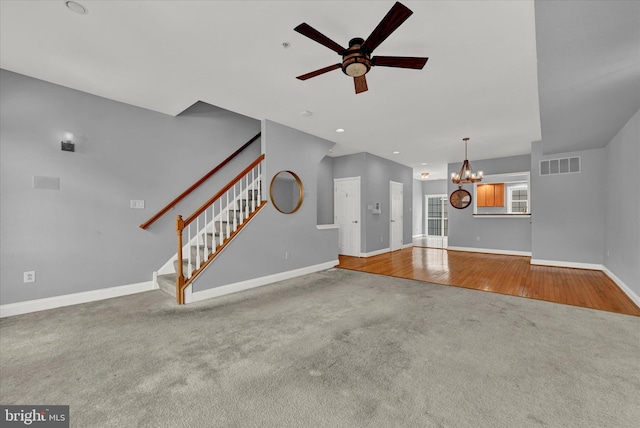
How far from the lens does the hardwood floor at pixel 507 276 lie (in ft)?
12.7

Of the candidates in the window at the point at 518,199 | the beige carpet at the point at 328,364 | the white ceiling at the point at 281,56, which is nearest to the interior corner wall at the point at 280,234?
the white ceiling at the point at 281,56

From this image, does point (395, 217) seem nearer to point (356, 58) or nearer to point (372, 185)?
point (372, 185)

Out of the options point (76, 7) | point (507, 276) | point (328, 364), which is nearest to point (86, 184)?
point (76, 7)

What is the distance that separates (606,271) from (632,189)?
239cm

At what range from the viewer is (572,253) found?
602cm

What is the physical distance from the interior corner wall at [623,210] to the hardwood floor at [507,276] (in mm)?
349

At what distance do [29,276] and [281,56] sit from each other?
4076 millimetres

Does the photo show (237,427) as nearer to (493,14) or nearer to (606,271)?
(493,14)

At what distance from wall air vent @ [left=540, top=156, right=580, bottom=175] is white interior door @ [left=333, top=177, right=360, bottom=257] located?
432cm

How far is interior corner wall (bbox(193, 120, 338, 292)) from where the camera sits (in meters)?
4.23

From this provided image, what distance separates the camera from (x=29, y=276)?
339cm

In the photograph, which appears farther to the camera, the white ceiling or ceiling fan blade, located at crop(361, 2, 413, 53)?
the white ceiling

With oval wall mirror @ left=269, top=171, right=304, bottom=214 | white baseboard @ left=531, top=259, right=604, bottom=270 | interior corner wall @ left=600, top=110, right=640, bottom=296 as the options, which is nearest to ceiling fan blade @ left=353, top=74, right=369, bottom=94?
interior corner wall @ left=600, top=110, right=640, bottom=296

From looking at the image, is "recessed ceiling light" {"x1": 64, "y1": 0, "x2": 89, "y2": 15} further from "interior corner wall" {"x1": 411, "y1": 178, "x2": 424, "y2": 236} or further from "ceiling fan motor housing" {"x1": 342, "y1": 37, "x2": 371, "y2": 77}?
"interior corner wall" {"x1": 411, "y1": 178, "x2": 424, "y2": 236}
